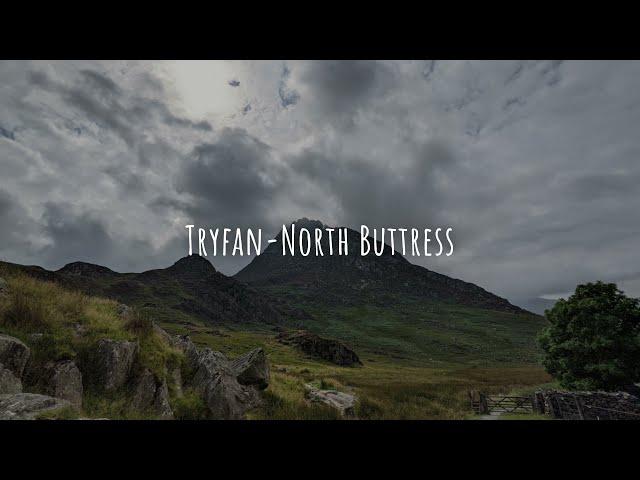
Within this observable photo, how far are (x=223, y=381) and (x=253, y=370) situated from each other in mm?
→ 3379

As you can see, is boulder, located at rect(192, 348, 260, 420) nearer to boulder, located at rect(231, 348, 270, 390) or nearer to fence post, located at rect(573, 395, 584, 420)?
boulder, located at rect(231, 348, 270, 390)

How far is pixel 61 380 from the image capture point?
10117 mm

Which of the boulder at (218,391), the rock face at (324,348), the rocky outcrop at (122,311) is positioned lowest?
the rock face at (324,348)

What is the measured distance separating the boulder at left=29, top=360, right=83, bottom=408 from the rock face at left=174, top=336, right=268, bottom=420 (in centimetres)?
506

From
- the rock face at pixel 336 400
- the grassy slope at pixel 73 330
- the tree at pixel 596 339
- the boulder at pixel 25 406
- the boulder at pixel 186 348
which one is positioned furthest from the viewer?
the tree at pixel 596 339

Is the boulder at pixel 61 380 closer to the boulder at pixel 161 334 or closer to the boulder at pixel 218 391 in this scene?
the boulder at pixel 218 391

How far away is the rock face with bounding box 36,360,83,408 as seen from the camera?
9.77m

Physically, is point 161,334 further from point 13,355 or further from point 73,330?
point 13,355

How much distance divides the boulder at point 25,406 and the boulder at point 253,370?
10699 mm

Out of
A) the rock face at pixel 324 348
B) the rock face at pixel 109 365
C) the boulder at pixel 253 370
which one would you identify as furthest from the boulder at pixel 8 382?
the rock face at pixel 324 348

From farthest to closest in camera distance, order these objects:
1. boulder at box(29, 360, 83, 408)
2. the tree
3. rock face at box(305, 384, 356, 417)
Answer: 1. the tree
2. rock face at box(305, 384, 356, 417)
3. boulder at box(29, 360, 83, 408)

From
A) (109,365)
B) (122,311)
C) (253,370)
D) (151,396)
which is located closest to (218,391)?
(151,396)

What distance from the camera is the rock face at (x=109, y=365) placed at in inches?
444

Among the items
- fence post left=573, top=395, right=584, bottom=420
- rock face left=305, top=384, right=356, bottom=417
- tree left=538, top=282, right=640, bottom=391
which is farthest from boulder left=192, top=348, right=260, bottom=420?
tree left=538, top=282, right=640, bottom=391
